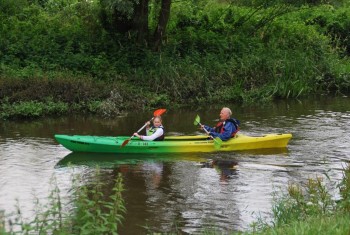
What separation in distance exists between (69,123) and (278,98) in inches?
288

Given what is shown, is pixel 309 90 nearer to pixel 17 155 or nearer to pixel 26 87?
pixel 26 87

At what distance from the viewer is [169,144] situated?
15070 millimetres

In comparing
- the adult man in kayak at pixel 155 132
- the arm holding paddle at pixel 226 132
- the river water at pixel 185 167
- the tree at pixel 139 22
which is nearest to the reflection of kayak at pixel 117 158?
the river water at pixel 185 167

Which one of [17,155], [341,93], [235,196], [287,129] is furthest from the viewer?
[341,93]

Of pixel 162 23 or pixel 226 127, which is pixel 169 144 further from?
pixel 162 23

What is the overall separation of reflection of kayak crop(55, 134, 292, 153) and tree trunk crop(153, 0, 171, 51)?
25.1 feet

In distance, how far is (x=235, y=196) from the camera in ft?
38.8

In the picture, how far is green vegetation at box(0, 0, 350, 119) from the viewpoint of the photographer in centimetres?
1939

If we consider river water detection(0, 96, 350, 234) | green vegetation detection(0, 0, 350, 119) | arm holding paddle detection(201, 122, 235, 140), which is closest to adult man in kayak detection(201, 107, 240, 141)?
arm holding paddle detection(201, 122, 235, 140)

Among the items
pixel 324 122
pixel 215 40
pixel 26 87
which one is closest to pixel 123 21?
pixel 215 40

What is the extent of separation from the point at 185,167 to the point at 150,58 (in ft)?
26.6

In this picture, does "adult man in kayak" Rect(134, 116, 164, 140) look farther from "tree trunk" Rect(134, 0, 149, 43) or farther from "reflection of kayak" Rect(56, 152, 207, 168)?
"tree trunk" Rect(134, 0, 149, 43)

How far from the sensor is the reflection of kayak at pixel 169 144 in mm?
14820

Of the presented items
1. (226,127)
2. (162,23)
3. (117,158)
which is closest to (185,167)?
(117,158)
